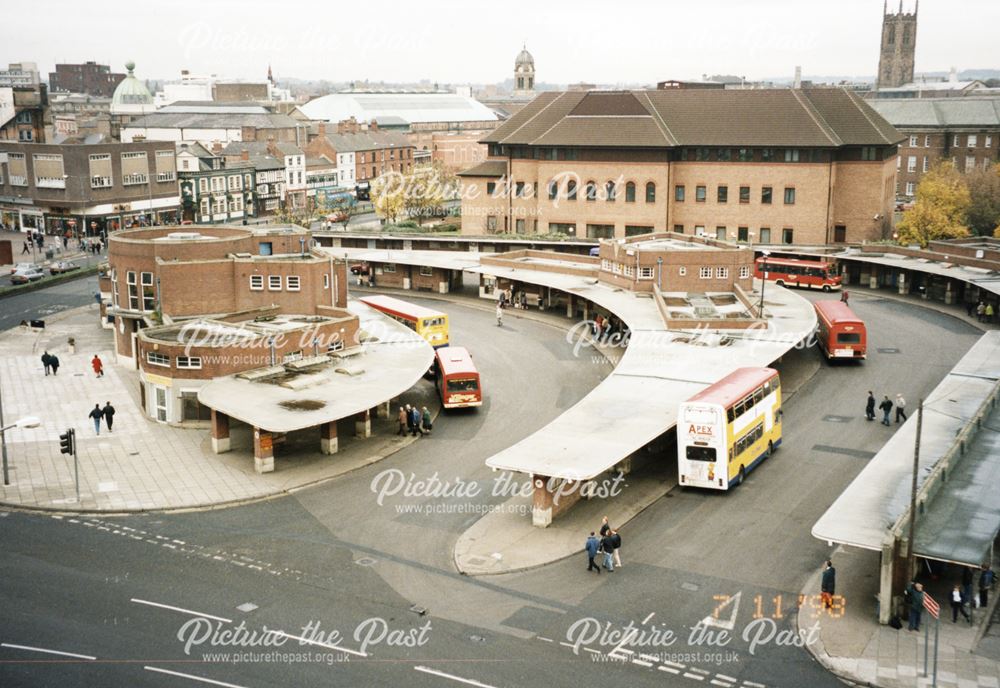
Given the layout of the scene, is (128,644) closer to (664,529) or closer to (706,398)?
(664,529)

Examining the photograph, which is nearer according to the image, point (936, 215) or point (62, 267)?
point (936, 215)

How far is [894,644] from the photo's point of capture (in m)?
25.9

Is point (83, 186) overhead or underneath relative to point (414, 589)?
overhead

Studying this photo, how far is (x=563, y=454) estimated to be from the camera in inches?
1348

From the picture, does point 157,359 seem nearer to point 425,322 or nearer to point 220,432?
point 220,432

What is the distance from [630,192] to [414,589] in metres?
65.4

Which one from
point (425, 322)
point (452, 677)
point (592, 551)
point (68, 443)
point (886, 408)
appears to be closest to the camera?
point (452, 677)

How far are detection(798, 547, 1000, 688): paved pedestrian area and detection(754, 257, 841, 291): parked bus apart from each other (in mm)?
49122

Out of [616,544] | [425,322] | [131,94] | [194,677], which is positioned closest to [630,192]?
[425,322]

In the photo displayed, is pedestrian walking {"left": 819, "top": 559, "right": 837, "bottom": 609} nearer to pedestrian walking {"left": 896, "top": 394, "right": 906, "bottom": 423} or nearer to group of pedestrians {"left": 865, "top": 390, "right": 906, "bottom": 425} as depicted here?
group of pedestrians {"left": 865, "top": 390, "right": 906, "bottom": 425}

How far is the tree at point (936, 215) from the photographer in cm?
8656

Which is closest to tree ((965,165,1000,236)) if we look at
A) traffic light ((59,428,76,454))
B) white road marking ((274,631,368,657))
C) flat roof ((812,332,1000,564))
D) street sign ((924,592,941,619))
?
flat roof ((812,332,1000,564))

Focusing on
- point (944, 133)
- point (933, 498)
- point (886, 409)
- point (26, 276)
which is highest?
point (944, 133)

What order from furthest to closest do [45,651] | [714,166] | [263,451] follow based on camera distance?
[714,166] < [263,451] < [45,651]
